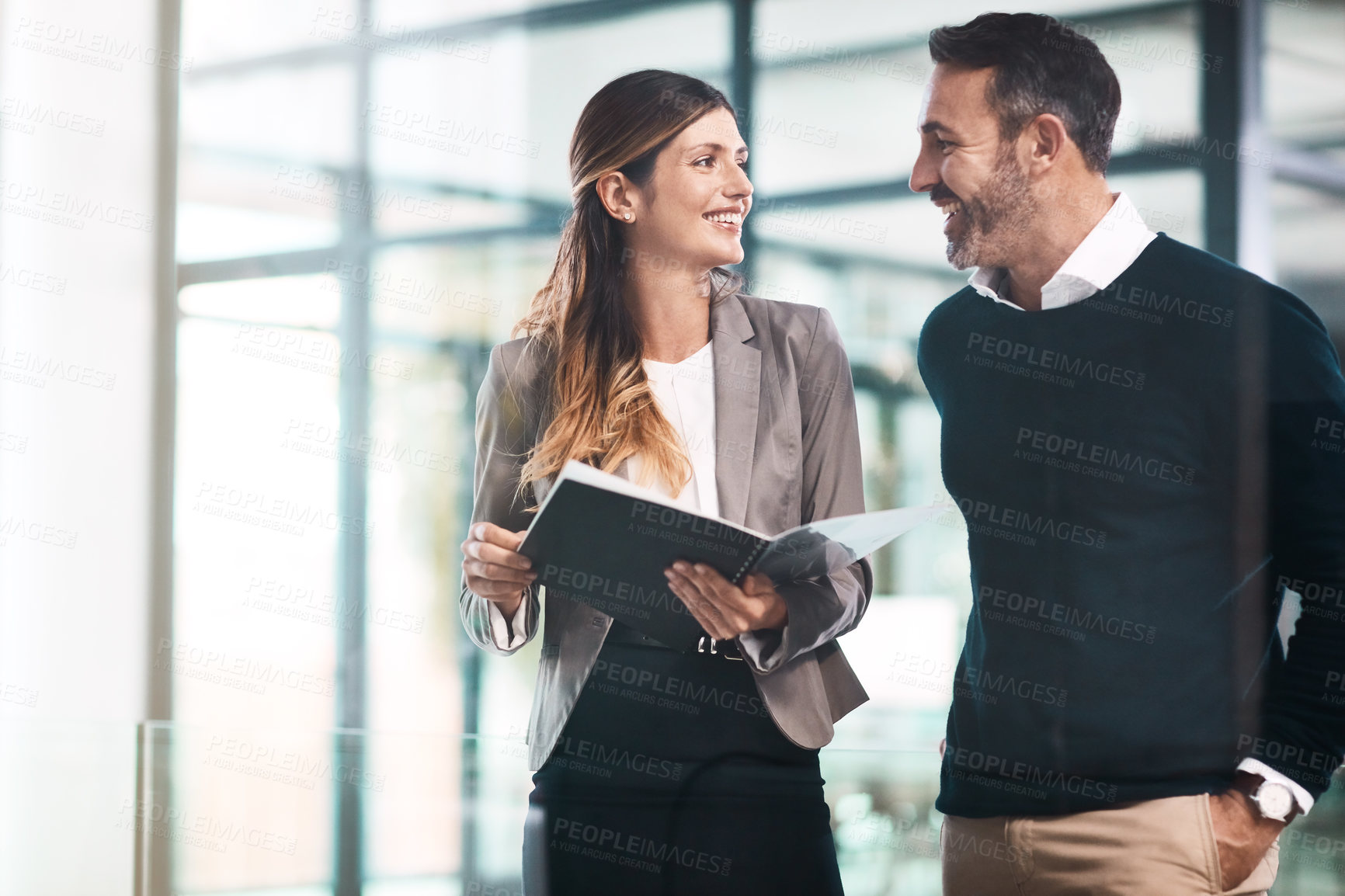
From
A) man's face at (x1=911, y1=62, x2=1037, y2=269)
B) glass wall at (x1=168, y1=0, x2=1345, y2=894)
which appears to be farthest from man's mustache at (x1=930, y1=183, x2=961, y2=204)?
glass wall at (x1=168, y1=0, x2=1345, y2=894)

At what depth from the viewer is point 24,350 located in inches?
149

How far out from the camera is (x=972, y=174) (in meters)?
1.52

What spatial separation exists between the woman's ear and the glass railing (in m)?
1.02

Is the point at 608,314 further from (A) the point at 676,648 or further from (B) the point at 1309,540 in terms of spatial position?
(B) the point at 1309,540

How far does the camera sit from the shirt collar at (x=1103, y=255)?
57.1 inches

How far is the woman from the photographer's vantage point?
4.99 ft

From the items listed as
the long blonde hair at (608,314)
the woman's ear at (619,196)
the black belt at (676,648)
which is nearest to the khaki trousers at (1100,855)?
the black belt at (676,648)

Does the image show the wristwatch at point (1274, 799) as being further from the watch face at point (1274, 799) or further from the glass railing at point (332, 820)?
the glass railing at point (332, 820)

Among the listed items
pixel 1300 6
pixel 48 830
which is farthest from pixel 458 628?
pixel 1300 6

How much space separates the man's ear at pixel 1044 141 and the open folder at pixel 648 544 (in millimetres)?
479

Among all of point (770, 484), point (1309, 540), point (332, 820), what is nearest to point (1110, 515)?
point (1309, 540)

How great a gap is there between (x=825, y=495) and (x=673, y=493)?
0.22 meters

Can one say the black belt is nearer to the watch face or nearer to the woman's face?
the woman's face

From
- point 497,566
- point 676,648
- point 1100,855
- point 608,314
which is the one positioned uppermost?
point 608,314
